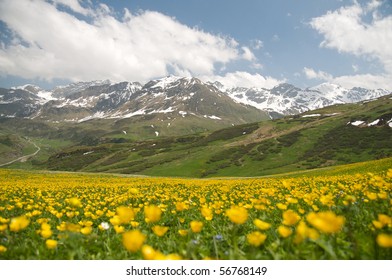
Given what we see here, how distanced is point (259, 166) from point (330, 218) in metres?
131

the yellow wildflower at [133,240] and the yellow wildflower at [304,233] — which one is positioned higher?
the yellow wildflower at [133,240]

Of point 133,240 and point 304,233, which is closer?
point 133,240

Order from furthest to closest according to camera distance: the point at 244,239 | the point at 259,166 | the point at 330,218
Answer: the point at 259,166, the point at 244,239, the point at 330,218

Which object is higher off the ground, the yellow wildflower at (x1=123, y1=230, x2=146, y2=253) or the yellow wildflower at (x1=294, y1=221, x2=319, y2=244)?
the yellow wildflower at (x1=123, y1=230, x2=146, y2=253)

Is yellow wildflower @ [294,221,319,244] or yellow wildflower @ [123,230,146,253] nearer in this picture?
yellow wildflower @ [123,230,146,253]

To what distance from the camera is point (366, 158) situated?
399 ft

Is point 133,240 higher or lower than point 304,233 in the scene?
higher

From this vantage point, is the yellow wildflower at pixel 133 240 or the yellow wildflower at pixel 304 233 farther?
the yellow wildflower at pixel 304 233

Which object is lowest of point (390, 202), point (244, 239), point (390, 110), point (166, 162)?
point (244, 239)

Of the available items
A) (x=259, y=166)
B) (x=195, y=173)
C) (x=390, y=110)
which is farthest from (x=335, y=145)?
(x=195, y=173)
